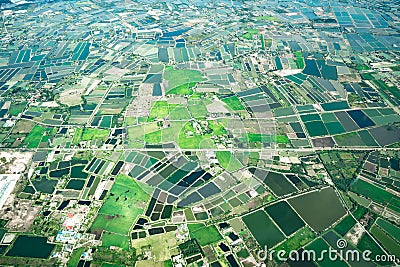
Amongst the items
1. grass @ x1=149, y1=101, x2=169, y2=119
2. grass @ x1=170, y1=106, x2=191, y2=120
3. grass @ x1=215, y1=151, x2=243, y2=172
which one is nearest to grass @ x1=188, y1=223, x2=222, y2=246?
grass @ x1=215, y1=151, x2=243, y2=172

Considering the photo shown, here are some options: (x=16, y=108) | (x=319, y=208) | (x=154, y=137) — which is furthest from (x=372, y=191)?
(x=16, y=108)

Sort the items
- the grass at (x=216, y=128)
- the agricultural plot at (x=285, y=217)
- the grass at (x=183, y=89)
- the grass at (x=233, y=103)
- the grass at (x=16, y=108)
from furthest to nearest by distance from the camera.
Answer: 1. the grass at (x=183, y=89)
2. the grass at (x=16, y=108)
3. the grass at (x=233, y=103)
4. the grass at (x=216, y=128)
5. the agricultural plot at (x=285, y=217)

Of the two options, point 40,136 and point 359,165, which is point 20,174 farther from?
point 359,165

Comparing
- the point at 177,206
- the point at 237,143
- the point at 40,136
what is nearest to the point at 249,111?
the point at 237,143

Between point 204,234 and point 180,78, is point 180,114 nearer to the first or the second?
point 180,78

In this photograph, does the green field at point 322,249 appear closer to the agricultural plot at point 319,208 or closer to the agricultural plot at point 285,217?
the agricultural plot at point 319,208

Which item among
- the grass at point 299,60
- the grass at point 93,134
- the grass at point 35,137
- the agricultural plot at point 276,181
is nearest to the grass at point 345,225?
the agricultural plot at point 276,181
